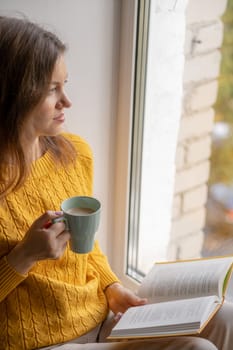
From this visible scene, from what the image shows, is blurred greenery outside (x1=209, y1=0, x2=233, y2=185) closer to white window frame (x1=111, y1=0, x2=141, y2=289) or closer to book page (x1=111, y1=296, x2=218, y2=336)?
white window frame (x1=111, y1=0, x2=141, y2=289)

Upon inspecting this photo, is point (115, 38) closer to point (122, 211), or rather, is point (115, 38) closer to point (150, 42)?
point (150, 42)

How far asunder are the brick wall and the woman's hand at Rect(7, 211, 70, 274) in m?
0.80

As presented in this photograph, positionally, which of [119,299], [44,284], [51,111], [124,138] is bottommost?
[119,299]

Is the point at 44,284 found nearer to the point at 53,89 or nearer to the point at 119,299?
the point at 119,299

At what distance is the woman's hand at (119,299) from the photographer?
1148 mm

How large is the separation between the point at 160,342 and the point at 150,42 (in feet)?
2.78

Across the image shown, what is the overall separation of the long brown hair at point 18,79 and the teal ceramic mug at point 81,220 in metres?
0.12

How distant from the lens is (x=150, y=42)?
1458 millimetres

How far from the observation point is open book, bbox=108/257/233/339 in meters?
0.93

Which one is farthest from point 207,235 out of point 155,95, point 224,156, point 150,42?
point 150,42

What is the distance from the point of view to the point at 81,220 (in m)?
0.94

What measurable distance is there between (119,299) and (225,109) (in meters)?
0.70

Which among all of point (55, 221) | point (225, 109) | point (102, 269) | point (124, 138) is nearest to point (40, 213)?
point (55, 221)

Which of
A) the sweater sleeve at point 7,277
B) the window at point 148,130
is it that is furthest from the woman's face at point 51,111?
the window at point 148,130
